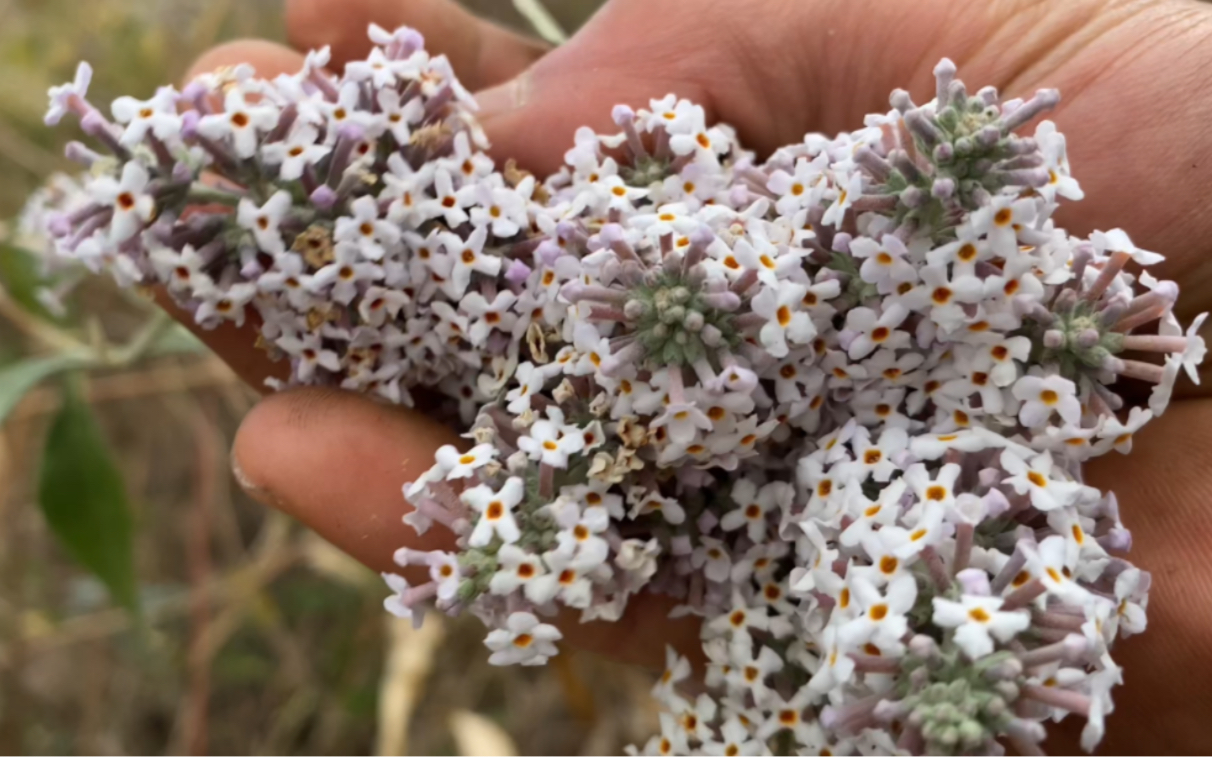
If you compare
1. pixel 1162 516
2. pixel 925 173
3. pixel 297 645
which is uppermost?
pixel 925 173

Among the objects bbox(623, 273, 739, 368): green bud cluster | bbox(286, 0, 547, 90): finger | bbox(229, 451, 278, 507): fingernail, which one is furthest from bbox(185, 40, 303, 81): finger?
bbox(623, 273, 739, 368): green bud cluster

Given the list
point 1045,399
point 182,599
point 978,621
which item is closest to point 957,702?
point 978,621

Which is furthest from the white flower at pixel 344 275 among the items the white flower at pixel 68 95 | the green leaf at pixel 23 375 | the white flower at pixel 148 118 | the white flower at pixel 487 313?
the green leaf at pixel 23 375

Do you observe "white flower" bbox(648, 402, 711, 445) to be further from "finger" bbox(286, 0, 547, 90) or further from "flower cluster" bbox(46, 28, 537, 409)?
"finger" bbox(286, 0, 547, 90)

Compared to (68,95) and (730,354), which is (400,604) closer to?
(730,354)

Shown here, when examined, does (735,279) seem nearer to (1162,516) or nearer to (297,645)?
(1162,516)

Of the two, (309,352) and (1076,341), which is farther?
(309,352)

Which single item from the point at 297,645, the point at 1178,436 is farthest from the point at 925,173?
the point at 297,645
